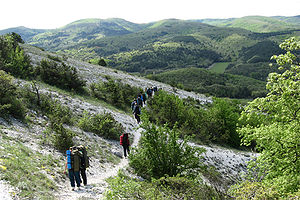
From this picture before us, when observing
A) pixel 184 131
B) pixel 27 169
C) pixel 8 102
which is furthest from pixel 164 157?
pixel 184 131

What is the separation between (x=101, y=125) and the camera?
1366 cm

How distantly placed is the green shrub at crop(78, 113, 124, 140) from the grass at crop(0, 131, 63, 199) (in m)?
4.59

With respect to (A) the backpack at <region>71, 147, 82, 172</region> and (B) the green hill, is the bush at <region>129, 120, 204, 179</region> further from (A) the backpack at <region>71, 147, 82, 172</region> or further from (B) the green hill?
(B) the green hill

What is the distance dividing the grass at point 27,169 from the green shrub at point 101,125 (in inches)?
181

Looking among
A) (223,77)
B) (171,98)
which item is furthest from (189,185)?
(223,77)

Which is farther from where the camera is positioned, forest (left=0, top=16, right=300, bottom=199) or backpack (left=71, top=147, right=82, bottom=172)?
backpack (left=71, top=147, right=82, bottom=172)

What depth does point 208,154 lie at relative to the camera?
14836 mm

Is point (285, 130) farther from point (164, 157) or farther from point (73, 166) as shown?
point (73, 166)

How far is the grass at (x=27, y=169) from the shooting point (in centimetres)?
592

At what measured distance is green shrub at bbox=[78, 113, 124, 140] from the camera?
13427mm

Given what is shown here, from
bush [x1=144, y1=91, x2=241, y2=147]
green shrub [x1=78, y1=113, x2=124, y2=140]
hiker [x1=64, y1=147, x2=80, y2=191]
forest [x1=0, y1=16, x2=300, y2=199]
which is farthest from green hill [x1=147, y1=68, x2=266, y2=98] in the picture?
hiker [x1=64, y1=147, x2=80, y2=191]

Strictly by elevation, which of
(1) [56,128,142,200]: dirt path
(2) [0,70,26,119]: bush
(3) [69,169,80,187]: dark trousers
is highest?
(2) [0,70,26,119]: bush

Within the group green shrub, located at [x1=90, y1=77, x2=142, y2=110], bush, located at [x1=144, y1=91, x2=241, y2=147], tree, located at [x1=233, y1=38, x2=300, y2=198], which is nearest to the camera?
tree, located at [x1=233, y1=38, x2=300, y2=198]

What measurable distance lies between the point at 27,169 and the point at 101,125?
674cm
